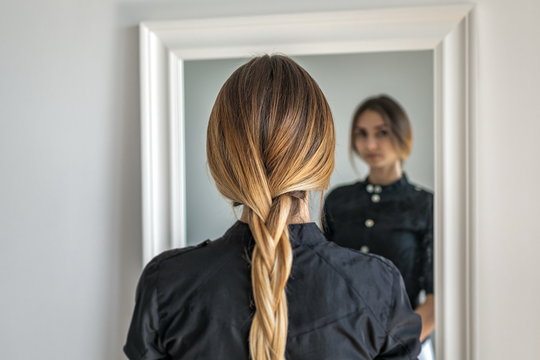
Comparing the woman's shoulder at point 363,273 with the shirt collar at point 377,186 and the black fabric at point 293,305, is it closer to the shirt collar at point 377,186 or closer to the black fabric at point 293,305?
the black fabric at point 293,305

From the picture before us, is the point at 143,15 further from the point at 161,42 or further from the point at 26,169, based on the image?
the point at 26,169

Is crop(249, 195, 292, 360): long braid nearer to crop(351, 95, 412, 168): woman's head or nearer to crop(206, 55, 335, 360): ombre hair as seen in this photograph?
crop(206, 55, 335, 360): ombre hair

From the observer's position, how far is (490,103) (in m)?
1.14

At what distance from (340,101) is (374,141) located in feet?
0.38

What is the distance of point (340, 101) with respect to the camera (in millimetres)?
1201

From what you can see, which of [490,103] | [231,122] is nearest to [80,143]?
[231,122]

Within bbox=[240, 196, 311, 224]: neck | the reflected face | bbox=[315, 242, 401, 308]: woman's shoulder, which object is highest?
the reflected face

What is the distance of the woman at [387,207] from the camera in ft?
3.84

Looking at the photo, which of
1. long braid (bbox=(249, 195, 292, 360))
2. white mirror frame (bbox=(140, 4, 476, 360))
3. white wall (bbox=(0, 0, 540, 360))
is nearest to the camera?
long braid (bbox=(249, 195, 292, 360))

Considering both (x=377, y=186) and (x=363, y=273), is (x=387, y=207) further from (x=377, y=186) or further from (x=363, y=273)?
(x=363, y=273)

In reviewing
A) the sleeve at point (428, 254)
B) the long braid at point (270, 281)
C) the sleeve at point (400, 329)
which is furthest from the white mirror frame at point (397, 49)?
the long braid at point (270, 281)

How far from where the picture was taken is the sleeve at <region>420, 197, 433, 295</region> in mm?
1162

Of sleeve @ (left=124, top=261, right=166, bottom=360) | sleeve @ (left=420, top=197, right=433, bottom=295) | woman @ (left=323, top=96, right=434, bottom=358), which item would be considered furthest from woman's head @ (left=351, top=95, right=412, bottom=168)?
sleeve @ (left=124, top=261, right=166, bottom=360)

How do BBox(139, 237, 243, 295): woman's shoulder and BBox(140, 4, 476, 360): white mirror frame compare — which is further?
BBox(140, 4, 476, 360): white mirror frame
